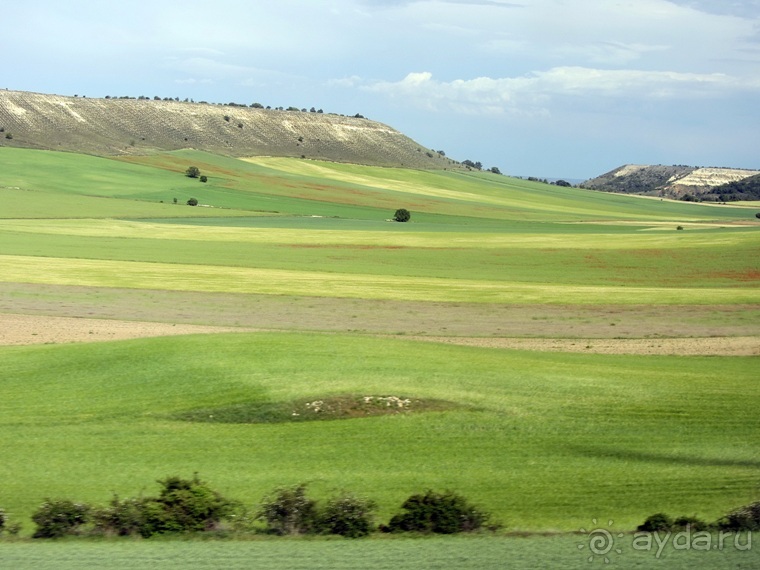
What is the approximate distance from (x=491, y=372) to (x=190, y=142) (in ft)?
453

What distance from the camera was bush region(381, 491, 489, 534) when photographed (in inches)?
551

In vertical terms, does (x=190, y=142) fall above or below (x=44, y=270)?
above

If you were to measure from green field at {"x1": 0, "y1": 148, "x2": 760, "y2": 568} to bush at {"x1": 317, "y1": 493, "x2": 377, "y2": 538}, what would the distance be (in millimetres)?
704

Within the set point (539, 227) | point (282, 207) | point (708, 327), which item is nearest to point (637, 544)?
point (708, 327)

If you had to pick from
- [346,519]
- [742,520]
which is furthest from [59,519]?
[742,520]

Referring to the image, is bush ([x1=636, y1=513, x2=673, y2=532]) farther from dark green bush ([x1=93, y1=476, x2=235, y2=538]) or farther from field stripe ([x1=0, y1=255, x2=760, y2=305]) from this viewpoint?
field stripe ([x1=0, y1=255, x2=760, y2=305])

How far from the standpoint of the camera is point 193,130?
534ft

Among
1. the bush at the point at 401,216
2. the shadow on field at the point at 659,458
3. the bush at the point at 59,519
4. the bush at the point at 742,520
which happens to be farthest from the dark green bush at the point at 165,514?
the bush at the point at 401,216

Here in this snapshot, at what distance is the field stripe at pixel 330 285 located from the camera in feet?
153

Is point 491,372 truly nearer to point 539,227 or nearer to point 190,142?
point 539,227

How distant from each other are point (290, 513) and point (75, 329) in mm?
22602

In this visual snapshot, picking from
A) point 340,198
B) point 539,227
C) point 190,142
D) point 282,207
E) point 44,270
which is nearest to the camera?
point 44,270

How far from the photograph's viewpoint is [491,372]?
2592cm

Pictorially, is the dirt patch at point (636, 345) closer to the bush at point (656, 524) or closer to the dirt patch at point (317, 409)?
the dirt patch at point (317, 409)
